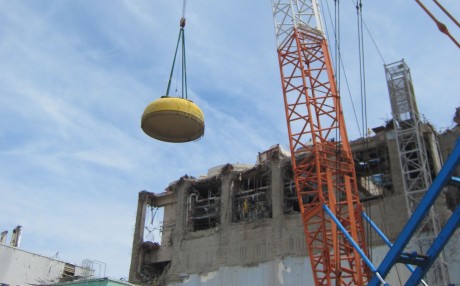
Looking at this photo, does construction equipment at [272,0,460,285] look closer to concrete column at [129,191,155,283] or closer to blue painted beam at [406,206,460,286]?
blue painted beam at [406,206,460,286]

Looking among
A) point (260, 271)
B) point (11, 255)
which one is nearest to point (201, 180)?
point (260, 271)

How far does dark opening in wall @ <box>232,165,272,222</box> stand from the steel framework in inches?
460

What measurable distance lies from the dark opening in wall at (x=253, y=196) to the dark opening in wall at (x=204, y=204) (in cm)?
180

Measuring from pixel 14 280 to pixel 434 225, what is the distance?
31742 mm

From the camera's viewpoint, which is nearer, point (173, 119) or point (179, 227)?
point (173, 119)

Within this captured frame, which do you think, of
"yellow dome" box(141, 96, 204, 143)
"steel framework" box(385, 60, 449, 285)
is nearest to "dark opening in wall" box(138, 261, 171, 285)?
"steel framework" box(385, 60, 449, 285)

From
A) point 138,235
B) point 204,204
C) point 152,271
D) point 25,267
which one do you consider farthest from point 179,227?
point 25,267

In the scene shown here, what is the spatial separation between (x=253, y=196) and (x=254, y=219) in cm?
248

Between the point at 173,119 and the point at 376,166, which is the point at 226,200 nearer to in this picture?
the point at 376,166

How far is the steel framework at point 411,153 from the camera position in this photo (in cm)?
3009

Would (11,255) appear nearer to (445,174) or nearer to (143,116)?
(143,116)

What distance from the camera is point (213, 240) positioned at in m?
42.3

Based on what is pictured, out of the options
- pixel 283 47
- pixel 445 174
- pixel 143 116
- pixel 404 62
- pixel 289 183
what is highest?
pixel 404 62

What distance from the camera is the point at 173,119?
2203 centimetres
